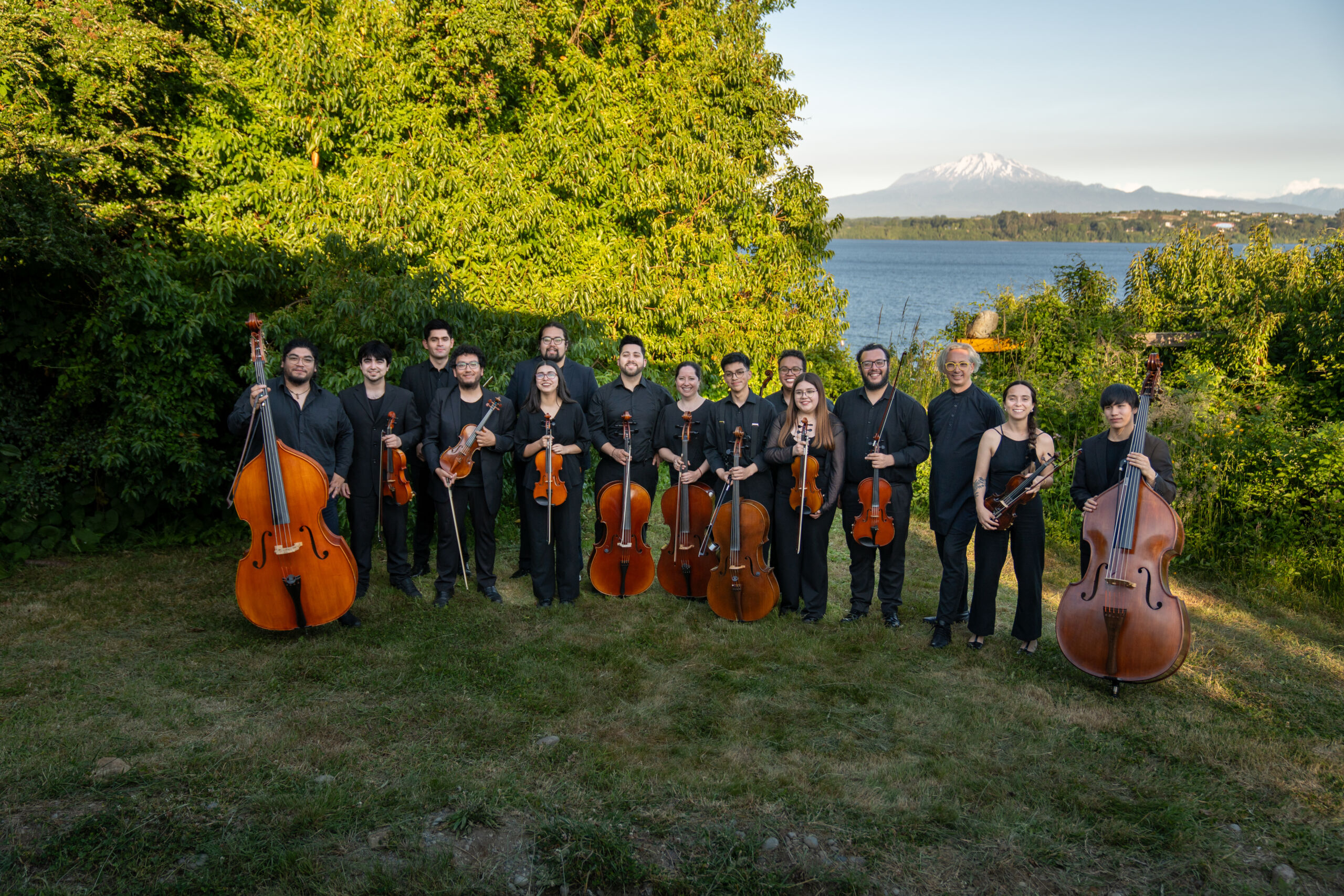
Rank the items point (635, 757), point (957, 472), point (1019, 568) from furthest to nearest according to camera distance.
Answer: point (957, 472) < point (1019, 568) < point (635, 757)

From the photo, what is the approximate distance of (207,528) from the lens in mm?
7090

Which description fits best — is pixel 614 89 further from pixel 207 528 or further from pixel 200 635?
pixel 200 635

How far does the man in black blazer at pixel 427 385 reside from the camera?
18.7ft

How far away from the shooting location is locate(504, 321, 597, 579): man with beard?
5.64 meters

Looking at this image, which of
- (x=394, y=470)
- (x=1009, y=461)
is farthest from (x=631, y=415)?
(x=1009, y=461)

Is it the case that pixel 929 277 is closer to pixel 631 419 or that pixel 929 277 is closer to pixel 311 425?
pixel 631 419

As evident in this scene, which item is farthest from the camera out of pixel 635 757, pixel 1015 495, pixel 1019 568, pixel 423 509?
pixel 423 509

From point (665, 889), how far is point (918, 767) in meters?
1.37

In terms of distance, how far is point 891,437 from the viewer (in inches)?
209

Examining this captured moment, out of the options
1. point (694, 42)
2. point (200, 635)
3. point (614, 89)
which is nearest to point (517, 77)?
point (614, 89)

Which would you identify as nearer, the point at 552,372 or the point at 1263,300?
the point at 552,372

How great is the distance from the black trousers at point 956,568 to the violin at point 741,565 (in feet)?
3.39

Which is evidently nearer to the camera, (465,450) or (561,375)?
(465,450)

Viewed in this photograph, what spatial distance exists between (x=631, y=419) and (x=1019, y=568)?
260cm
